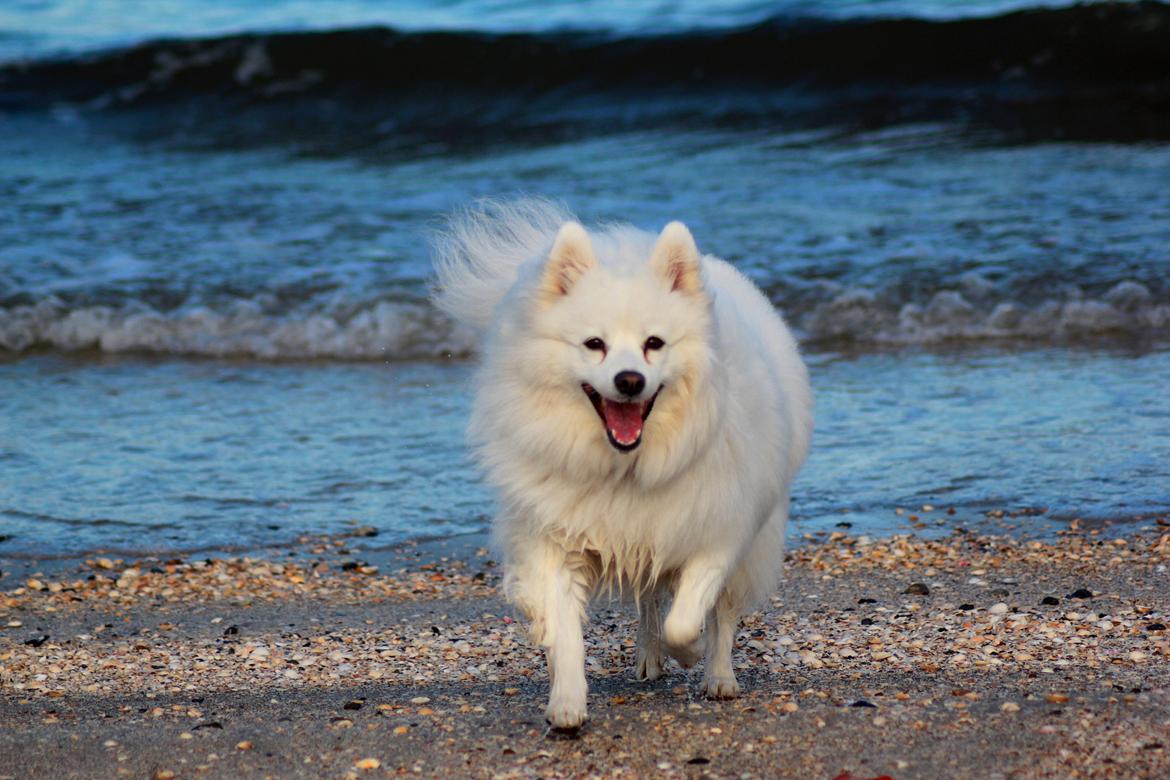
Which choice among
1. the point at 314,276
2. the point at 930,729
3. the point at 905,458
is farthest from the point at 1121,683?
the point at 314,276

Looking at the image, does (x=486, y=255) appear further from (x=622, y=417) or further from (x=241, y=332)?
(x=241, y=332)

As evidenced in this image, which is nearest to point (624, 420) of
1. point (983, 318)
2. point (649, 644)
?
point (649, 644)

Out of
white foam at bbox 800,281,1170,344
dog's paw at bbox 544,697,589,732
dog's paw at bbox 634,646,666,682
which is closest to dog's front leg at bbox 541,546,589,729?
dog's paw at bbox 544,697,589,732

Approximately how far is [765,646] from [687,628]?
87 centimetres

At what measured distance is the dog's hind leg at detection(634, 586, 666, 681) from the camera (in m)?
4.79

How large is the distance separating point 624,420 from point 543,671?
1.29m

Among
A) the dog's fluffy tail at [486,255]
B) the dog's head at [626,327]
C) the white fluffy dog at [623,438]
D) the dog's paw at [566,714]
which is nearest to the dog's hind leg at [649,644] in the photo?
the white fluffy dog at [623,438]

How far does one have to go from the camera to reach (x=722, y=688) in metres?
4.54

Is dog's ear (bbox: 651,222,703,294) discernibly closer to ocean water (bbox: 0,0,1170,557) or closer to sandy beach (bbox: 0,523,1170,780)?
ocean water (bbox: 0,0,1170,557)

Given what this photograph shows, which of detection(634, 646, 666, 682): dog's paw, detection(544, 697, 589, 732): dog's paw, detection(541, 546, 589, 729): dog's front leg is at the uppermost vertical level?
detection(541, 546, 589, 729): dog's front leg

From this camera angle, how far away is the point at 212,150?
1667 cm

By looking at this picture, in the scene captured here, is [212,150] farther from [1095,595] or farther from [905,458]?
[1095,595]

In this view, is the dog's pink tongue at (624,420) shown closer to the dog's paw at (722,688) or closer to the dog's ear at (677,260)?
the dog's ear at (677,260)

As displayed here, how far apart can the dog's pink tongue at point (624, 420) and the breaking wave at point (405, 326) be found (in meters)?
6.26
